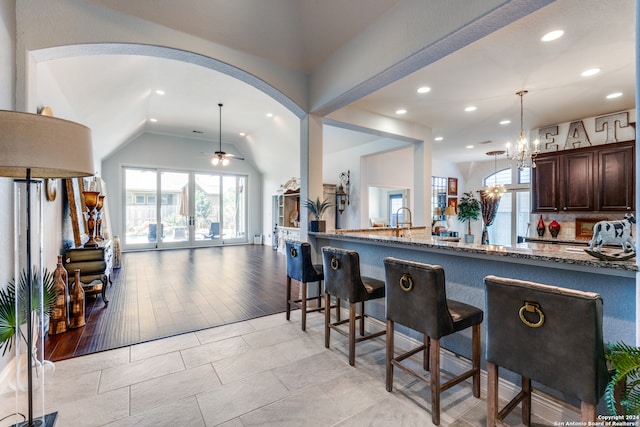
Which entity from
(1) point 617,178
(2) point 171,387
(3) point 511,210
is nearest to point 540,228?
(1) point 617,178

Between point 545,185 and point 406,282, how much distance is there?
4.96m

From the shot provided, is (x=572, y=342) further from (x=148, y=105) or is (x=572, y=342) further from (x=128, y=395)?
(x=148, y=105)

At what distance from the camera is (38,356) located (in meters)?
2.50

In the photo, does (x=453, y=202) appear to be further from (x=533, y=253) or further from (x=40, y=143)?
(x=40, y=143)

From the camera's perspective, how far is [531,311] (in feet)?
4.43

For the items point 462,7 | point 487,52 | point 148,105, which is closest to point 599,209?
point 487,52

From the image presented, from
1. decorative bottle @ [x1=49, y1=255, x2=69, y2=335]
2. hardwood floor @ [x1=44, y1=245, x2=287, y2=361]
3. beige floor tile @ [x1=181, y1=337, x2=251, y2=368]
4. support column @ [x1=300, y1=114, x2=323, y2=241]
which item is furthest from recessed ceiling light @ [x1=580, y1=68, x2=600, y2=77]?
decorative bottle @ [x1=49, y1=255, x2=69, y2=335]

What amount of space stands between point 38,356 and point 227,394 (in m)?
1.87

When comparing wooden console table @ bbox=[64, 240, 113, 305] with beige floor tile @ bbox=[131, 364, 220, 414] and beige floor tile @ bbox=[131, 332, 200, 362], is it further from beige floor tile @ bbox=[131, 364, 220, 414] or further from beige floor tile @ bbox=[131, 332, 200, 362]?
beige floor tile @ bbox=[131, 364, 220, 414]

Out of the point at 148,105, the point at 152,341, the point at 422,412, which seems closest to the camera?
the point at 422,412

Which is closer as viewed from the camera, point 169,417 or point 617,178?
point 169,417

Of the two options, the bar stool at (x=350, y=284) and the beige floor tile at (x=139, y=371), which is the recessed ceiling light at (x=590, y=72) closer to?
the bar stool at (x=350, y=284)

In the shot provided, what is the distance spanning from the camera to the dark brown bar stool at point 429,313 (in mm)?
1758

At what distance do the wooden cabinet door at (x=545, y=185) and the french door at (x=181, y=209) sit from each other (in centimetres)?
870
